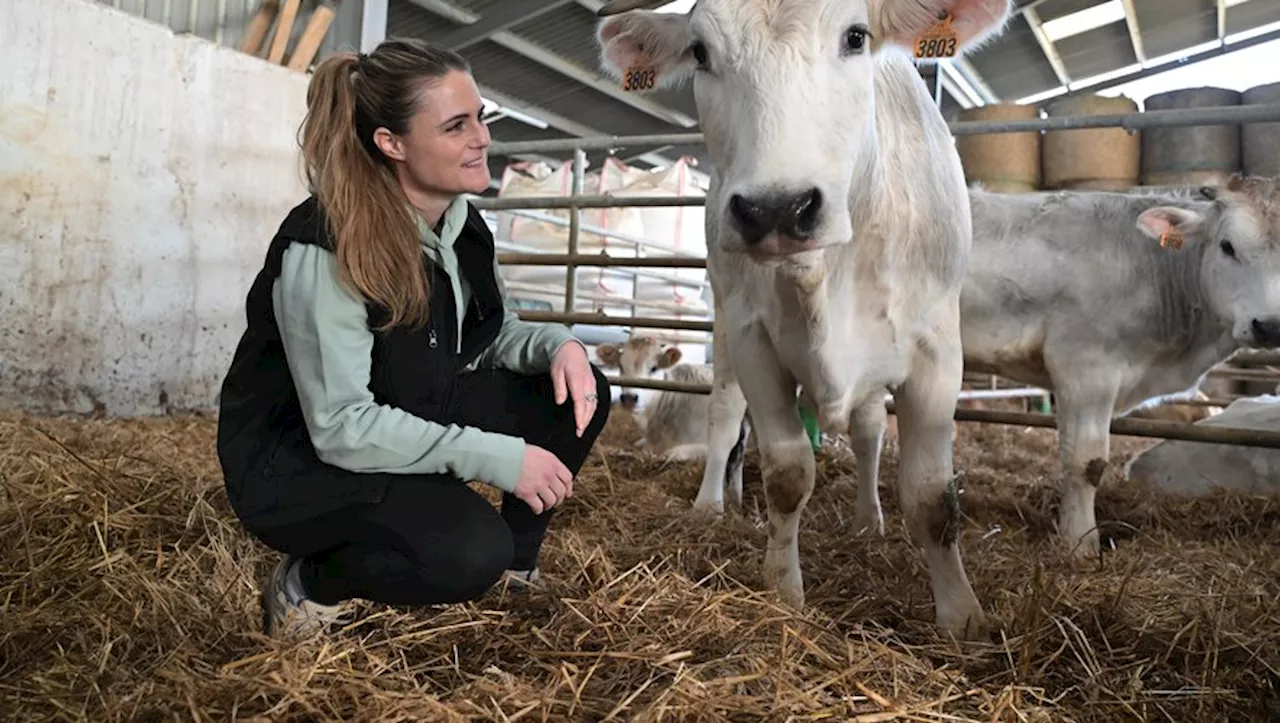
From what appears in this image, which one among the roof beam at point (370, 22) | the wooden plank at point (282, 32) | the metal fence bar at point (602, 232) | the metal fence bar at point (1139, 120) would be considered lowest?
the metal fence bar at point (1139, 120)

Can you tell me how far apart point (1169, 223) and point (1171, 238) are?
0.10 m

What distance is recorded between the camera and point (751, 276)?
8.00 ft

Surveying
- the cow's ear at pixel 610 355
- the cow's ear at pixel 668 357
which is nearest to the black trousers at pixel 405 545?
the cow's ear at pixel 668 357

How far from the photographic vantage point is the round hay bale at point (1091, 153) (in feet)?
22.8

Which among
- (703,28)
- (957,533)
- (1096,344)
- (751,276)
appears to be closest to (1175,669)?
(957,533)

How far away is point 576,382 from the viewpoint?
207 centimetres

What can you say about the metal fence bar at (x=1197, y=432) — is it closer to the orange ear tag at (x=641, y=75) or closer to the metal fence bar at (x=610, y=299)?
the orange ear tag at (x=641, y=75)

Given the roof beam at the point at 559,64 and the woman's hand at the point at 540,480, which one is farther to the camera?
the roof beam at the point at 559,64

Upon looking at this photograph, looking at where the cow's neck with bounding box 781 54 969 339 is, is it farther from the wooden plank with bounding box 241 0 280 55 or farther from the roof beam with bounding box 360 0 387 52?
the wooden plank with bounding box 241 0 280 55

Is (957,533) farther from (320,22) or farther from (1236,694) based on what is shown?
(320,22)

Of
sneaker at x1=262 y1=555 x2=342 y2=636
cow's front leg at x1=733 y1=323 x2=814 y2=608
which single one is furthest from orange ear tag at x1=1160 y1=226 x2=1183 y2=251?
sneaker at x1=262 y1=555 x2=342 y2=636

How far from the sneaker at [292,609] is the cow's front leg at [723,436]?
6.86 feet

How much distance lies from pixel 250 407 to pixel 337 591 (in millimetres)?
396

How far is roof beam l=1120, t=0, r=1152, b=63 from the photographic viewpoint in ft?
38.3
